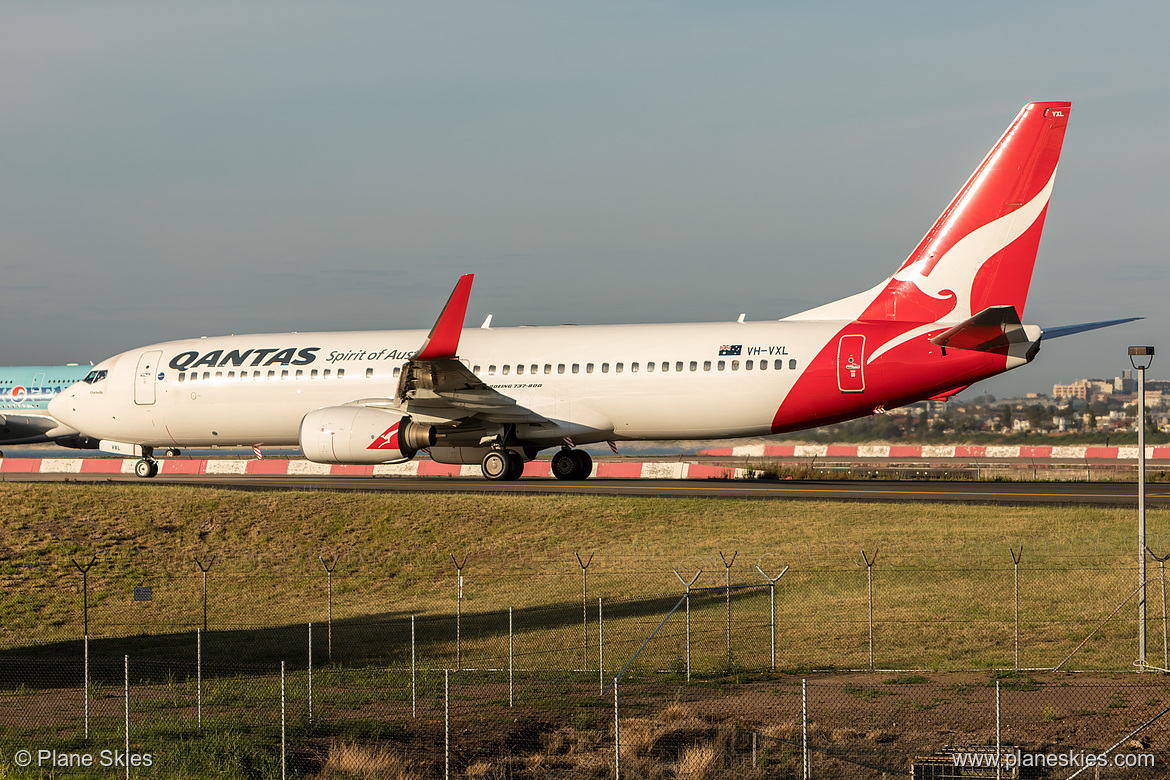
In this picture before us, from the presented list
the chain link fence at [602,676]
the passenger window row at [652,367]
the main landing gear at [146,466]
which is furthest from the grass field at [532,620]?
the main landing gear at [146,466]

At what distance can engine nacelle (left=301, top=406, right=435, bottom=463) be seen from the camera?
94.7 ft

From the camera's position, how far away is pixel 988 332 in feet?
84.6

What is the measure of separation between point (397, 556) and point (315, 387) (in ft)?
26.0

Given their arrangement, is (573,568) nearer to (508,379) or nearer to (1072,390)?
(508,379)

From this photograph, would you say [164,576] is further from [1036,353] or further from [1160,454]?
[1160,454]

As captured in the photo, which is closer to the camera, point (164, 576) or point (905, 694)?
point (905, 694)

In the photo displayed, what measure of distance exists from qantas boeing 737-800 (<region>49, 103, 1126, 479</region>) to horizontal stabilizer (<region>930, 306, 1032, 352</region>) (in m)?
0.04

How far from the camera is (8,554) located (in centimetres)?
2662

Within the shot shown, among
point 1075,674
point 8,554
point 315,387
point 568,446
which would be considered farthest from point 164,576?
point 1075,674

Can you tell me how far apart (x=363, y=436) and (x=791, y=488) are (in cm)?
1142

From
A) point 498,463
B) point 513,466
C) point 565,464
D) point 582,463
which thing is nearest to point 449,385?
point 498,463

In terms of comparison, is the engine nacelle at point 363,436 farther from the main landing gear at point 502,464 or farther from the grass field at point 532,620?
the main landing gear at point 502,464

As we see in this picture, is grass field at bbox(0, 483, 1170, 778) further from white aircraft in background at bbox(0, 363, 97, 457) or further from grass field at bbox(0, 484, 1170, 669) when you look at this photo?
white aircraft in background at bbox(0, 363, 97, 457)
